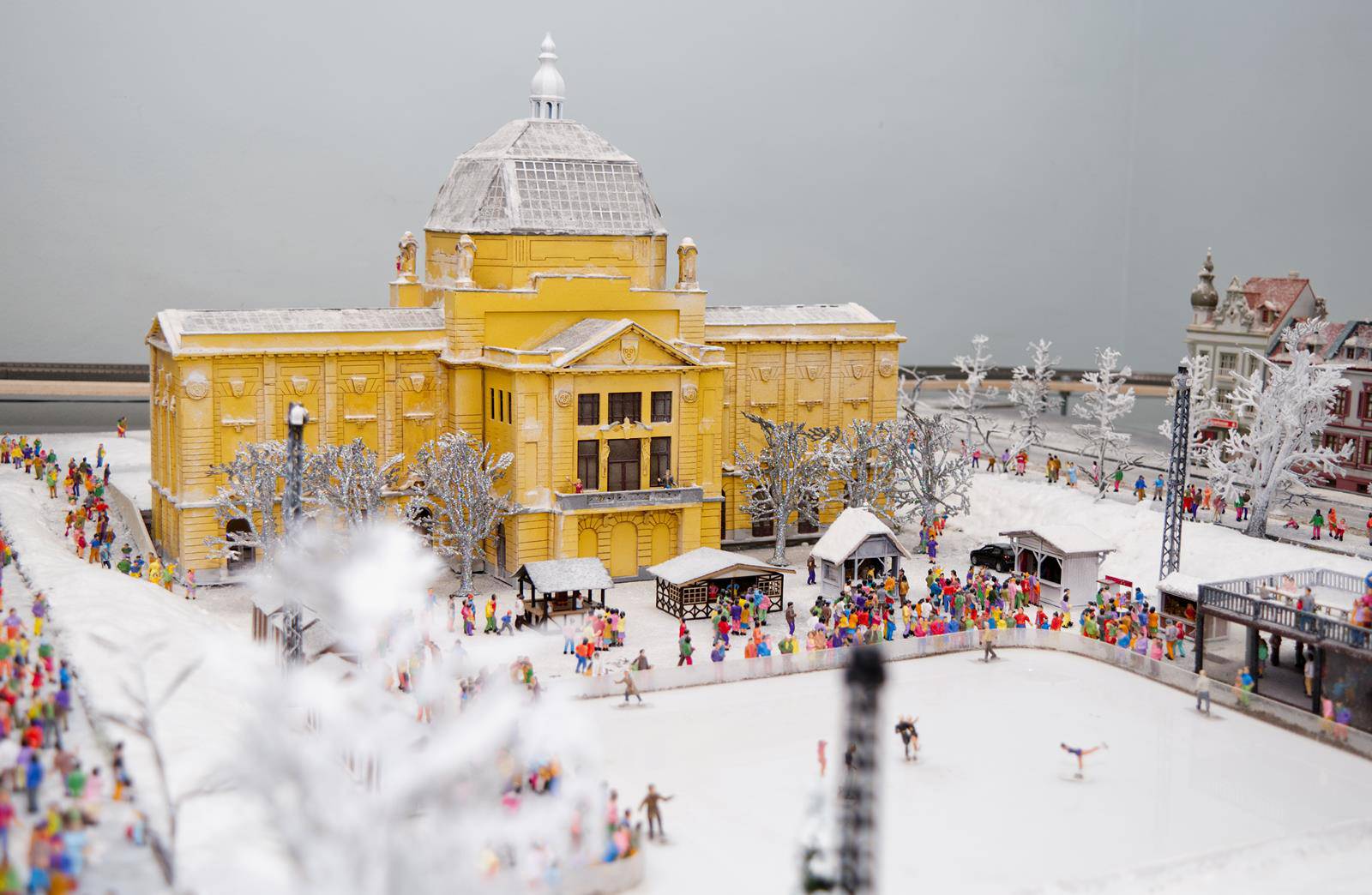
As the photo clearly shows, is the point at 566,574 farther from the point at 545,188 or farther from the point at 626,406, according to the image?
the point at 545,188

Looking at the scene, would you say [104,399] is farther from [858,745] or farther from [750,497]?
[858,745]

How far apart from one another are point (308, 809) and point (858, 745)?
29.0ft

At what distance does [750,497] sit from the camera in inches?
2373

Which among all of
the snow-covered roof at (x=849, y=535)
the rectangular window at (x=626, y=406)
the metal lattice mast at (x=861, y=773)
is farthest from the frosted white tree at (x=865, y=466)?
the metal lattice mast at (x=861, y=773)

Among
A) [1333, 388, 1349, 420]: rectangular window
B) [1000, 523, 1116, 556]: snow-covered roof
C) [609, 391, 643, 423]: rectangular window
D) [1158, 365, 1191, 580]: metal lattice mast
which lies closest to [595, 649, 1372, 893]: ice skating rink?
[1158, 365, 1191, 580]: metal lattice mast

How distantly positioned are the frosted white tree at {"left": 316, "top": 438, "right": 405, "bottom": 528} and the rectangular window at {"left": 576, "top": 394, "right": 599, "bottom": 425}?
7.28 meters

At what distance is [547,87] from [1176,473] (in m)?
29.8

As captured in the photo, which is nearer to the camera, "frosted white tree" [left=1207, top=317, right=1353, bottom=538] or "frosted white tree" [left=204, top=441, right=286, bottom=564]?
"frosted white tree" [left=204, top=441, right=286, bottom=564]

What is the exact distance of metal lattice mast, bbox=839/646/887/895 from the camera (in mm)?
20547

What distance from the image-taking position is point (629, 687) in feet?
137

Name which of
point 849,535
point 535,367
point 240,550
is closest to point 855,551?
point 849,535

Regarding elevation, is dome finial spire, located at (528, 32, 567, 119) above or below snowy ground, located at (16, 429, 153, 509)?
above

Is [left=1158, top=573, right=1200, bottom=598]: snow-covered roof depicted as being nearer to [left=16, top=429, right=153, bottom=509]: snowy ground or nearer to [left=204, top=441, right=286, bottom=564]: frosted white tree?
[left=204, top=441, right=286, bottom=564]: frosted white tree

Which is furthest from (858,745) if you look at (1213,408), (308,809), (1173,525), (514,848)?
(1213,408)
